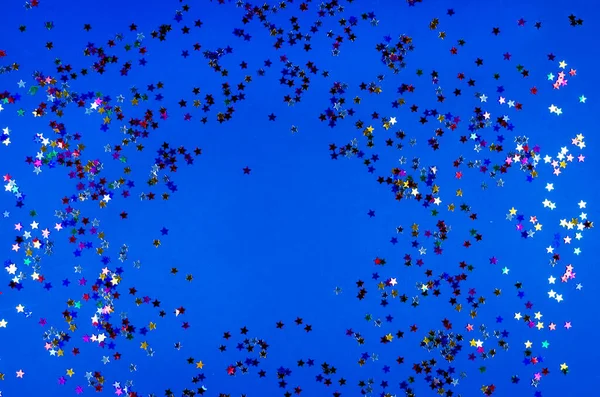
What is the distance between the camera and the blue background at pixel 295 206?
2633 mm

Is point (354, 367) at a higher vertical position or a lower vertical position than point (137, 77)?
lower

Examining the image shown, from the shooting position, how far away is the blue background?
263 centimetres

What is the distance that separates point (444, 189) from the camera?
108 inches

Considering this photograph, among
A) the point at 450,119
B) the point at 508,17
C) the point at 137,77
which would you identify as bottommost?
the point at 450,119

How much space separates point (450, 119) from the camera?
2.75 metres

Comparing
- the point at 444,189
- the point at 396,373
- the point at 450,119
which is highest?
the point at 450,119

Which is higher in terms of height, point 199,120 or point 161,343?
point 199,120

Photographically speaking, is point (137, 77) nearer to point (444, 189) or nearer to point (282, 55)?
point (282, 55)

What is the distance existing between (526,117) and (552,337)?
3.67 ft

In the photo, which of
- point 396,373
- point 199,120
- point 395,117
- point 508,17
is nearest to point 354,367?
point 396,373

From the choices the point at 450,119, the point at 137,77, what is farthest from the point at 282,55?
the point at 450,119

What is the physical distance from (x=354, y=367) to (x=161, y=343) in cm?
95

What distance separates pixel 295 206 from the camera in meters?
2.73

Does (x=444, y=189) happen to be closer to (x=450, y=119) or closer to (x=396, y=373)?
(x=450, y=119)
